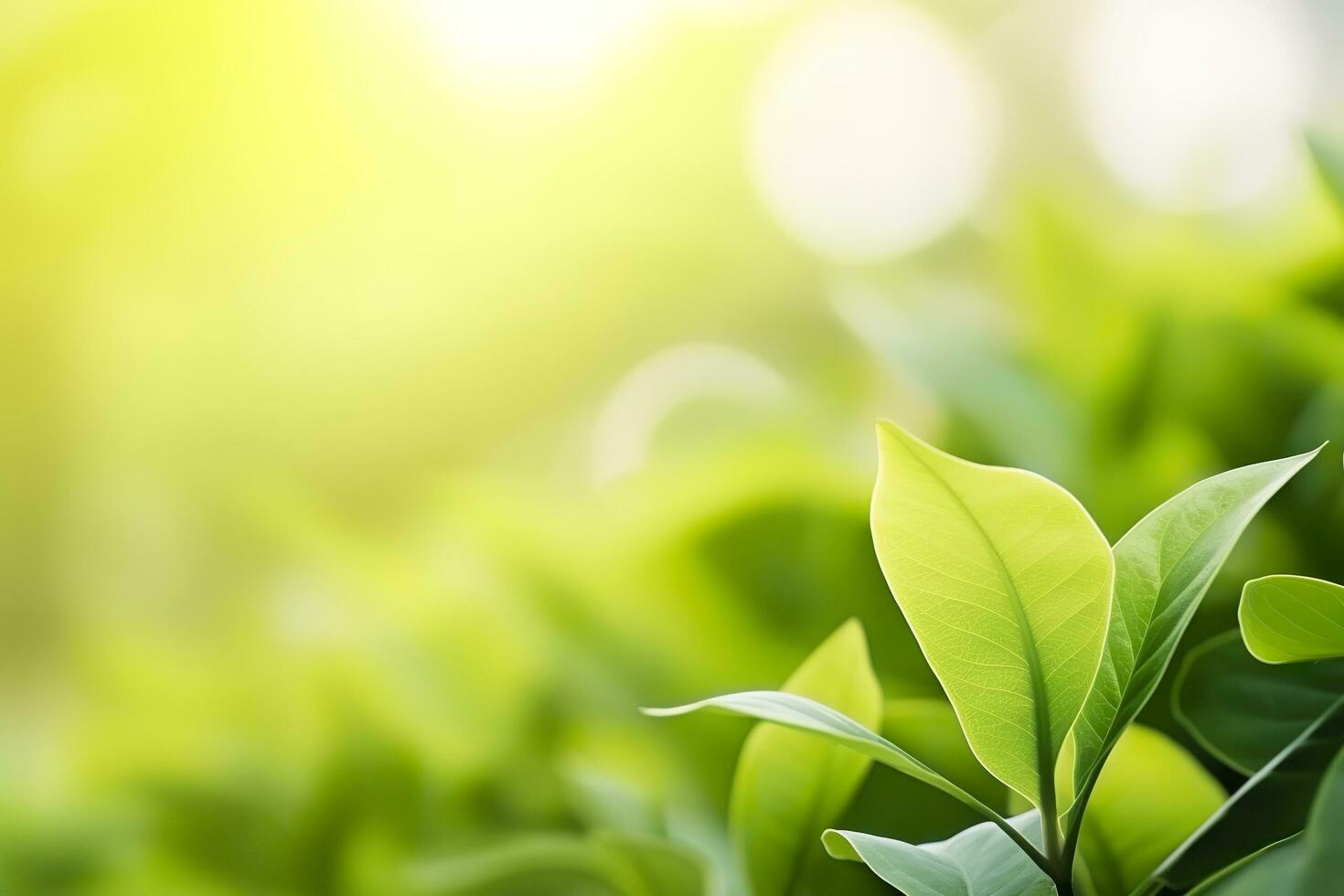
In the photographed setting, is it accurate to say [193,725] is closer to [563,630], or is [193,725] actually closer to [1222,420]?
[563,630]

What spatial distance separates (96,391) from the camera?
0.63 meters

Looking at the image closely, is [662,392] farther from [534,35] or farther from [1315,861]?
[1315,861]

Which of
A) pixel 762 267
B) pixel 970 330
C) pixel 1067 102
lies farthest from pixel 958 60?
pixel 970 330

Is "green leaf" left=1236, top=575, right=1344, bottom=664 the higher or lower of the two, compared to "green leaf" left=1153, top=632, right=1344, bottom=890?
higher

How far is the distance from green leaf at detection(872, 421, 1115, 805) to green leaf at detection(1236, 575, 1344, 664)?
42 millimetres

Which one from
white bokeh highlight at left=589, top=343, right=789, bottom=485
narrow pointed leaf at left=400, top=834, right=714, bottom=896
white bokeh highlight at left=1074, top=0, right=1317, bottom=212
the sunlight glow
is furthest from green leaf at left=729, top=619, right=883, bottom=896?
the sunlight glow

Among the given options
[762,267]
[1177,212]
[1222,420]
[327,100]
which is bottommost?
[1222,420]

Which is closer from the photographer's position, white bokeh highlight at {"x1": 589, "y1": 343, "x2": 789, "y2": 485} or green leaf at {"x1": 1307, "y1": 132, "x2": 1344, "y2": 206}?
green leaf at {"x1": 1307, "y1": 132, "x2": 1344, "y2": 206}

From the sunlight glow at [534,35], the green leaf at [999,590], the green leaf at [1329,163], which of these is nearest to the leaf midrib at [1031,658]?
the green leaf at [999,590]

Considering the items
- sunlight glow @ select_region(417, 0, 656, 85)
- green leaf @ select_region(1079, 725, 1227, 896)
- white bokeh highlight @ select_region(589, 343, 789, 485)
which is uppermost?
sunlight glow @ select_region(417, 0, 656, 85)

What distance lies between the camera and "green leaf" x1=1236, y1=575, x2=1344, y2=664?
207 millimetres

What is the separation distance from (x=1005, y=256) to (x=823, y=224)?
0.57 feet

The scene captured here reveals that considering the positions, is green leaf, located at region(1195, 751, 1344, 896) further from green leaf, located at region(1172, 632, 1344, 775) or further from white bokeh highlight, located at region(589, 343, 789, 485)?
white bokeh highlight, located at region(589, 343, 789, 485)

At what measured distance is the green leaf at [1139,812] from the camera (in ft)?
0.87
